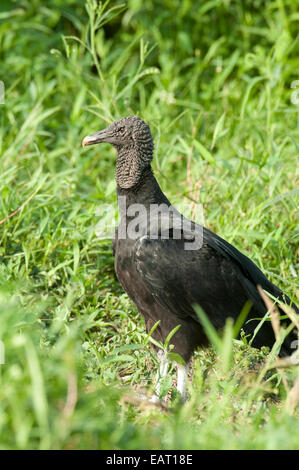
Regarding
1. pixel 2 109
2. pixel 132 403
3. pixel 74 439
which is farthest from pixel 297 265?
pixel 2 109

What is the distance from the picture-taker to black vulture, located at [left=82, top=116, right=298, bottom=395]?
3.07 metres

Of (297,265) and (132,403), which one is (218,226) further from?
(132,403)

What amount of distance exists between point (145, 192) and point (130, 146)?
0.91 ft

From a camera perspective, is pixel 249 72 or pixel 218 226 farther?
pixel 249 72

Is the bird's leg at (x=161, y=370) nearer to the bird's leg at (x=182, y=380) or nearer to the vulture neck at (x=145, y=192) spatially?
the bird's leg at (x=182, y=380)

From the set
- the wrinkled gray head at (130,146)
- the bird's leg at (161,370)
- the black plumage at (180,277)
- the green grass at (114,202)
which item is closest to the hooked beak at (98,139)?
the wrinkled gray head at (130,146)

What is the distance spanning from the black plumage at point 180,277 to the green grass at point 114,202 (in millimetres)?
164

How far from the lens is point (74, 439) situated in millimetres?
2021

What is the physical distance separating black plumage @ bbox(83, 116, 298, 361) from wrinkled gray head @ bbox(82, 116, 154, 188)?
2 centimetres

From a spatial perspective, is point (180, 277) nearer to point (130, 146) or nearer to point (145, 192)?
point (145, 192)

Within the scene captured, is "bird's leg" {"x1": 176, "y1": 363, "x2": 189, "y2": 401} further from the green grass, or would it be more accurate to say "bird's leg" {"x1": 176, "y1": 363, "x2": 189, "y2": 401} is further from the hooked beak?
the hooked beak

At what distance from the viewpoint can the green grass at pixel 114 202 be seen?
2.13 meters

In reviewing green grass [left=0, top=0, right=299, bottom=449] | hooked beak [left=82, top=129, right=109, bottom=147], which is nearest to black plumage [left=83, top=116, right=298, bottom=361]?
green grass [left=0, top=0, right=299, bottom=449]

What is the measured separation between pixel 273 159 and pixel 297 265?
30.8 inches
